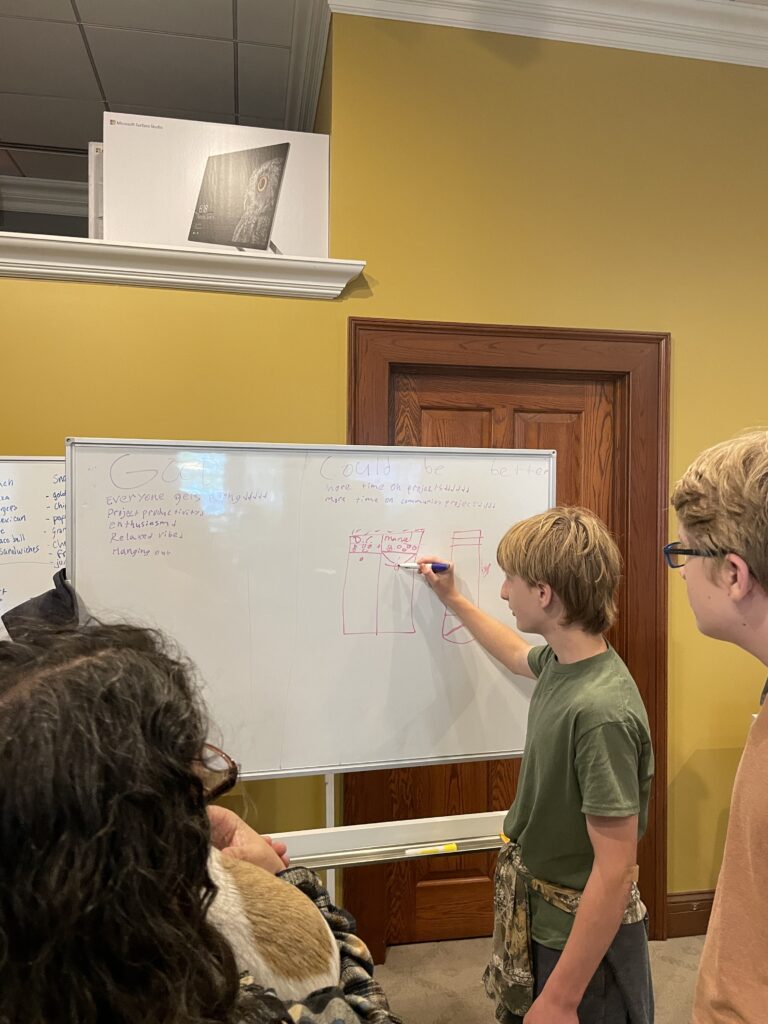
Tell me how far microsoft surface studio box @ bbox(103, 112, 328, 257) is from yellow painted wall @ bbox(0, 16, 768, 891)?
0.38 feet

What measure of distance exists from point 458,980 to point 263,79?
10.2ft

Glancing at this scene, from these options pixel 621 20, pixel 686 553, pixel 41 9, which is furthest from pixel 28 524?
pixel 621 20

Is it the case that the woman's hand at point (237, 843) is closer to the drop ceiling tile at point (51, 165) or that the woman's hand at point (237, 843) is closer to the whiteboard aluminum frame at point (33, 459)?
the whiteboard aluminum frame at point (33, 459)

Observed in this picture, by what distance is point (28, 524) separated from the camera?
1.89 metres

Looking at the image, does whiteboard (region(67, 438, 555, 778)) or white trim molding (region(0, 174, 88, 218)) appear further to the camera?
white trim molding (region(0, 174, 88, 218))

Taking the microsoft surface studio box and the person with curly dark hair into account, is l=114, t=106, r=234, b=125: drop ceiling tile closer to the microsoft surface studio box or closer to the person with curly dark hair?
the microsoft surface studio box

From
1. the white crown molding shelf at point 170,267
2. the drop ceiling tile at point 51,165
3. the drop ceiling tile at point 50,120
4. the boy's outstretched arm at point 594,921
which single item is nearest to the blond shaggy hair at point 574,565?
the boy's outstretched arm at point 594,921

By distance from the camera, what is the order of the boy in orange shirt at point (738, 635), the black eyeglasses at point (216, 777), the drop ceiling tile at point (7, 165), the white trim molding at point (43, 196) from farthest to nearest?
the white trim molding at point (43, 196)
the drop ceiling tile at point (7, 165)
the boy in orange shirt at point (738, 635)
the black eyeglasses at point (216, 777)

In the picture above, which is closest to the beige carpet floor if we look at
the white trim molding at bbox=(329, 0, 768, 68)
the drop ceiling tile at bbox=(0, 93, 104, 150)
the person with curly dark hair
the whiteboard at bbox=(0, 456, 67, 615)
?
the whiteboard at bbox=(0, 456, 67, 615)

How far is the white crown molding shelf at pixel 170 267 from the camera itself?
1882 mm

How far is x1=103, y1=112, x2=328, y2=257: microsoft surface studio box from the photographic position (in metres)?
1.99

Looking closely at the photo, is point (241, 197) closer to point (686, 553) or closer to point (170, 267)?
point (170, 267)

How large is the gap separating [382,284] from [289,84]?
0.98m

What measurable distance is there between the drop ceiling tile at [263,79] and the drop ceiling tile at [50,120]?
0.58 metres
